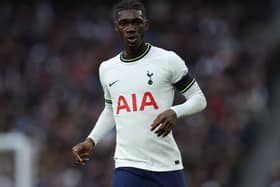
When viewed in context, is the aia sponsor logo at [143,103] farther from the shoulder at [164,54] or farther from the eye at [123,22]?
the eye at [123,22]

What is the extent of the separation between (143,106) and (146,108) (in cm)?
2

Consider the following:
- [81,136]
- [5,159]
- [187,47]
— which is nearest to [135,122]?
[5,159]

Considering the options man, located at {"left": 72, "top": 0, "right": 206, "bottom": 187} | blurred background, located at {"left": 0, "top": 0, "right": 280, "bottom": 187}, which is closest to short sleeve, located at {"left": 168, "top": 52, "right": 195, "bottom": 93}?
man, located at {"left": 72, "top": 0, "right": 206, "bottom": 187}

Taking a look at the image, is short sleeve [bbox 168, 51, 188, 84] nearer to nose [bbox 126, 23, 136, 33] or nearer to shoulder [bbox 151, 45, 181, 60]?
shoulder [bbox 151, 45, 181, 60]

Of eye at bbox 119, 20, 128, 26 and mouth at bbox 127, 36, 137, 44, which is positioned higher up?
eye at bbox 119, 20, 128, 26

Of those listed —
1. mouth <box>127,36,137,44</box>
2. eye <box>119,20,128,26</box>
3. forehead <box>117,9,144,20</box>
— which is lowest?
mouth <box>127,36,137,44</box>

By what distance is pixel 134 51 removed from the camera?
720 centimetres

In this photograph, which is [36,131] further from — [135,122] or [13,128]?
[135,122]

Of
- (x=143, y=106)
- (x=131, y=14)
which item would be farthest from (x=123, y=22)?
(x=143, y=106)

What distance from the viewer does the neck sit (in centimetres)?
718

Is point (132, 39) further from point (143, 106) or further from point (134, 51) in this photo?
point (143, 106)

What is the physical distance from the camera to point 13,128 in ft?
50.7

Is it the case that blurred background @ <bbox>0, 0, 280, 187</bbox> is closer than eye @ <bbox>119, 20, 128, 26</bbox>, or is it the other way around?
eye @ <bbox>119, 20, 128, 26</bbox>

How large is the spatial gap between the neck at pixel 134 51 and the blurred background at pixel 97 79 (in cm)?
639
